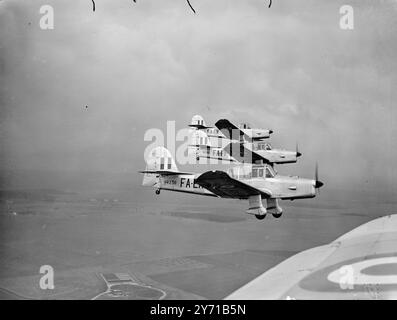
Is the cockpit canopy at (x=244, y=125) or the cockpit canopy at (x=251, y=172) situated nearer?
the cockpit canopy at (x=244, y=125)

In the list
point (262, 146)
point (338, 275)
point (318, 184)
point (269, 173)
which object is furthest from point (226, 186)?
point (338, 275)

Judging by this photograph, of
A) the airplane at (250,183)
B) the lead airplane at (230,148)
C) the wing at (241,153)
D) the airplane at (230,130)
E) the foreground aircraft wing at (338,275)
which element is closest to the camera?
the foreground aircraft wing at (338,275)

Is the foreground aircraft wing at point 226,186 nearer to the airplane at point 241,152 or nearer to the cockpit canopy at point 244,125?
the airplane at point 241,152

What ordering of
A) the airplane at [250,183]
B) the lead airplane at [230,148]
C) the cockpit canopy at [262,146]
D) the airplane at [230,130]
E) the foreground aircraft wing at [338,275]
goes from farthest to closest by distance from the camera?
the cockpit canopy at [262,146] → the airplane at [250,183] → the lead airplane at [230,148] → the airplane at [230,130] → the foreground aircraft wing at [338,275]

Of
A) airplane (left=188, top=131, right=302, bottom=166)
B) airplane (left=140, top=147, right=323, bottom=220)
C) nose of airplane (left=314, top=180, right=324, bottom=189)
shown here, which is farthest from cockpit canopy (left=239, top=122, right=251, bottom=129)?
nose of airplane (left=314, top=180, right=324, bottom=189)

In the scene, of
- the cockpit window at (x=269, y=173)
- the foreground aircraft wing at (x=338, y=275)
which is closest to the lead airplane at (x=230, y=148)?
the cockpit window at (x=269, y=173)

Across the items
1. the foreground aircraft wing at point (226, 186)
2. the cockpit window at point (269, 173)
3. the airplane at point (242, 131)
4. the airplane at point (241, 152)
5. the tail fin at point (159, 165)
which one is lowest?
the foreground aircraft wing at point (226, 186)
